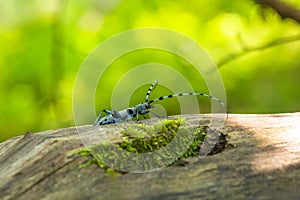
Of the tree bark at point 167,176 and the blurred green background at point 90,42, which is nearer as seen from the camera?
the tree bark at point 167,176

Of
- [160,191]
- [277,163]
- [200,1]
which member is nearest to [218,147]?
[277,163]

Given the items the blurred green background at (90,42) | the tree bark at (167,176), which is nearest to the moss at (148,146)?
the tree bark at (167,176)

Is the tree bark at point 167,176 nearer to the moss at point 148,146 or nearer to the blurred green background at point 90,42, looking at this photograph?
the moss at point 148,146

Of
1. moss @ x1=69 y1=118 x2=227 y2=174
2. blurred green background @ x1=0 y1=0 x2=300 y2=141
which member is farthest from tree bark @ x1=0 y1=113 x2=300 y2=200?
blurred green background @ x1=0 y1=0 x2=300 y2=141

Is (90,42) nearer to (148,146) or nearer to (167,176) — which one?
(148,146)

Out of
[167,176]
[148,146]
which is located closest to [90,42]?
[148,146]

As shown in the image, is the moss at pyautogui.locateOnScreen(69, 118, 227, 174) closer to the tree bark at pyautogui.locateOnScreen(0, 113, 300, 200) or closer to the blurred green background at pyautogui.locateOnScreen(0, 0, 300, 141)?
the tree bark at pyautogui.locateOnScreen(0, 113, 300, 200)

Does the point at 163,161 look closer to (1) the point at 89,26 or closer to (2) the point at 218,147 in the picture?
(2) the point at 218,147
